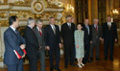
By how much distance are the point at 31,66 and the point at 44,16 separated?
357 cm

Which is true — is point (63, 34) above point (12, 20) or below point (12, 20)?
below

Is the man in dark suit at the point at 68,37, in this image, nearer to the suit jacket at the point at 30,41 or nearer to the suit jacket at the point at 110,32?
the suit jacket at the point at 110,32

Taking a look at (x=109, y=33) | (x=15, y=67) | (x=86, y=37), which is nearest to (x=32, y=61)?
(x=15, y=67)

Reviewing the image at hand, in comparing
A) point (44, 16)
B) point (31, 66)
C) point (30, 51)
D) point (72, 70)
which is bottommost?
point (72, 70)

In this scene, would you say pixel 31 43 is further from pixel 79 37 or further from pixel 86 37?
pixel 86 37

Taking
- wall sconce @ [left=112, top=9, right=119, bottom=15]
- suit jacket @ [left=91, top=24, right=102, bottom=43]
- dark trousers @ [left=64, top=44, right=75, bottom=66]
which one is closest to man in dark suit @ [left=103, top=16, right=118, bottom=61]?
suit jacket @ [left=91, top=24, right=102, bottom=43]

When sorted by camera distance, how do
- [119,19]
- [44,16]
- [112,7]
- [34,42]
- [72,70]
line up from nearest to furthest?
[34,42] < [72,70] < [44,16] < [119,19] < [112,7]

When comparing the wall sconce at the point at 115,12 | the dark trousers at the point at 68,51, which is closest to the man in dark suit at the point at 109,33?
the dark trousers at the point at 68,51

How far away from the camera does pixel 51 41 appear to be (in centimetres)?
494

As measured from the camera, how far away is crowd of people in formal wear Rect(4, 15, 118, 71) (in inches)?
123

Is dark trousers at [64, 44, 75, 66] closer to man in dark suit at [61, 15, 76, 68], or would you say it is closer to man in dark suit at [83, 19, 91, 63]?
man in dark suit at [61, 15, 76, 68]

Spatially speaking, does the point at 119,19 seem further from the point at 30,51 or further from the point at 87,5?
the point at 30,51

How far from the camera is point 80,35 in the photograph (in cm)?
531

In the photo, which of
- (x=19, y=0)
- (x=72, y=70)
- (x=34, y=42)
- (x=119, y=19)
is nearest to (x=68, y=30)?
(x=72, y=70)
